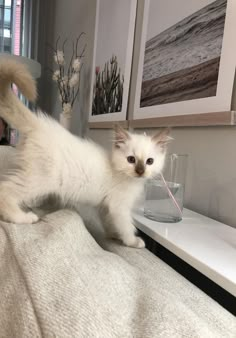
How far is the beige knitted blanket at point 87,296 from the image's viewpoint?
1.29ft

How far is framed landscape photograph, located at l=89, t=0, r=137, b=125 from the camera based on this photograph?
1.47 m

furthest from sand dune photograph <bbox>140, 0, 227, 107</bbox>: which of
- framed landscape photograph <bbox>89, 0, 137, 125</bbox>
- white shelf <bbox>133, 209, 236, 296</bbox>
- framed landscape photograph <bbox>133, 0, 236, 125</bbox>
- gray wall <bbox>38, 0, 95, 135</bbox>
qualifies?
gray wall <bbox>38, 0, 95, 135</bbox>

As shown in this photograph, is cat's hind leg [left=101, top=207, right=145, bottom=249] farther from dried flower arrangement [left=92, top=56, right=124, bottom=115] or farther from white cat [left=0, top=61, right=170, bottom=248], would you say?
dried flower arrangement [left=92, top=56, right=124, bottom=115]

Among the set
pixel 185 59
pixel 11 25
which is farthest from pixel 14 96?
pixel 11 25

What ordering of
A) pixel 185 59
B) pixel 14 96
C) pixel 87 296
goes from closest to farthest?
1. pixel 87 296
2. pixel 14 96
3. pixel 185 59

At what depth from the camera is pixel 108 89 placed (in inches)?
65.7

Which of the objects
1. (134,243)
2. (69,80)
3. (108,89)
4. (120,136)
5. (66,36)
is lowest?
(134,243)

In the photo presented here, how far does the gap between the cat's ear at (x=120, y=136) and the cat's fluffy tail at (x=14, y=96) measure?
24 centimetres

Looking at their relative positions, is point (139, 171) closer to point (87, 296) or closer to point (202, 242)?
point (202, 242)

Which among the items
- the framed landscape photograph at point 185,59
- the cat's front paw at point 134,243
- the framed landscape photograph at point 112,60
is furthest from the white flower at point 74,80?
the cat's front paw at point 134,243

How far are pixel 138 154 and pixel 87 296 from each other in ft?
1.55

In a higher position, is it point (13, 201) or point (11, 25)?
point (11, 25)

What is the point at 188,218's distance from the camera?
0.89m

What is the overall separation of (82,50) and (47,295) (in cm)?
197
